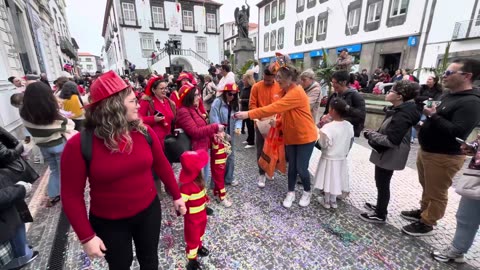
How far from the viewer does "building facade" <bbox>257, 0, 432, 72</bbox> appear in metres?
13.1

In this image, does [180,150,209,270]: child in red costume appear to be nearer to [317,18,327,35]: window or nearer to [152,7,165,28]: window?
[317,18,327,35]: window

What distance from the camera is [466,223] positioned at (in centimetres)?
194

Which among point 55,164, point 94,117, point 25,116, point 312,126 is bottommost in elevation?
point 55,164

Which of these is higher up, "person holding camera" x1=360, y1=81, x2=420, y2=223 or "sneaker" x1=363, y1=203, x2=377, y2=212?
"person holding camera" x1=360, y1=81, x2=420, y2=223

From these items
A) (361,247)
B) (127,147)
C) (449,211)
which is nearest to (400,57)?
(449,211)

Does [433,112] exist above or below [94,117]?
below

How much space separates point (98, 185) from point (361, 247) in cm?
249

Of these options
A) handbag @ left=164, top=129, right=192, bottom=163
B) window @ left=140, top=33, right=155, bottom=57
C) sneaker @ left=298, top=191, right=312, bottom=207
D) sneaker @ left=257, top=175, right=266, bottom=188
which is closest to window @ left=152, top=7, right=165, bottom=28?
window @ left=140, top=33, right=155, bottom=57

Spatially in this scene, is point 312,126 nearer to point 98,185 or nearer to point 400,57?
point 98,185

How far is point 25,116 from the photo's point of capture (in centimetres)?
262

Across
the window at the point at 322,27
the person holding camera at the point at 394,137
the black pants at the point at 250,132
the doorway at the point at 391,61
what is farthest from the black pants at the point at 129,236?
the window at the point at 322,27

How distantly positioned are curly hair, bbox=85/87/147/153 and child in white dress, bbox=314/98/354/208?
7.45 feet

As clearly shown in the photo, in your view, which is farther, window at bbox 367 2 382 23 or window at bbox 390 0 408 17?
window at bbox 367 2 382 23

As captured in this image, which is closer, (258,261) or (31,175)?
(31,175)
